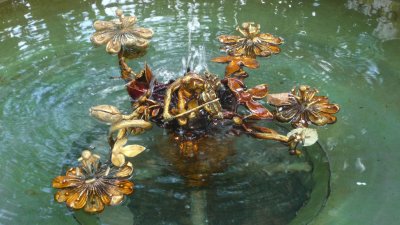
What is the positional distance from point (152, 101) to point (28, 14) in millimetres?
1596

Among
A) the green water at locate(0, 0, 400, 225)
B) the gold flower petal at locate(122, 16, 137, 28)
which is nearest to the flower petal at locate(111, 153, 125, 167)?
the green water at locate(0, 0, 400, 225)

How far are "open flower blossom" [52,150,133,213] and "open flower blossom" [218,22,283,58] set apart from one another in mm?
669

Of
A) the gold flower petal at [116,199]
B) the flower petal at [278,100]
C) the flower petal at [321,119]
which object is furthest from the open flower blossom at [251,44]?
the gold flower petal at [116,199]

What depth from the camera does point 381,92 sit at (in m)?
1.99

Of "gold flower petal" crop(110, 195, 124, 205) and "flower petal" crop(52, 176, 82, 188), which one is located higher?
"flower petal" crop(52, 176, 82, 188)

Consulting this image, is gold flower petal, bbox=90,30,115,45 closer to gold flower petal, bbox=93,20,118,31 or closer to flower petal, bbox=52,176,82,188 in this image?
gold flower petal, bbox=93,20,118,31

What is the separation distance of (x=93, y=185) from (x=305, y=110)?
0.68 meters

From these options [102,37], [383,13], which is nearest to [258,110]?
[102,37]

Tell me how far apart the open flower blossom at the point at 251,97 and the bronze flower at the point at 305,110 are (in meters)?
0.07

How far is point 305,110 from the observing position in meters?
1.49

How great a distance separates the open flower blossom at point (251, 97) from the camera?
1.42 meters

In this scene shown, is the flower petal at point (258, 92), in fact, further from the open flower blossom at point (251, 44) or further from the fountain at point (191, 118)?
the open flower blossom at point (251, 44)

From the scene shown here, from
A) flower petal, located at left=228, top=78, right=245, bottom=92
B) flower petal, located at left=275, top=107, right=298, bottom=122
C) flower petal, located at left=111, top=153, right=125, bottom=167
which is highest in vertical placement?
flower petal, located at left=228, top=78, right=245, bottom=92

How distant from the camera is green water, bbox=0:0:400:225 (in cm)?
148
